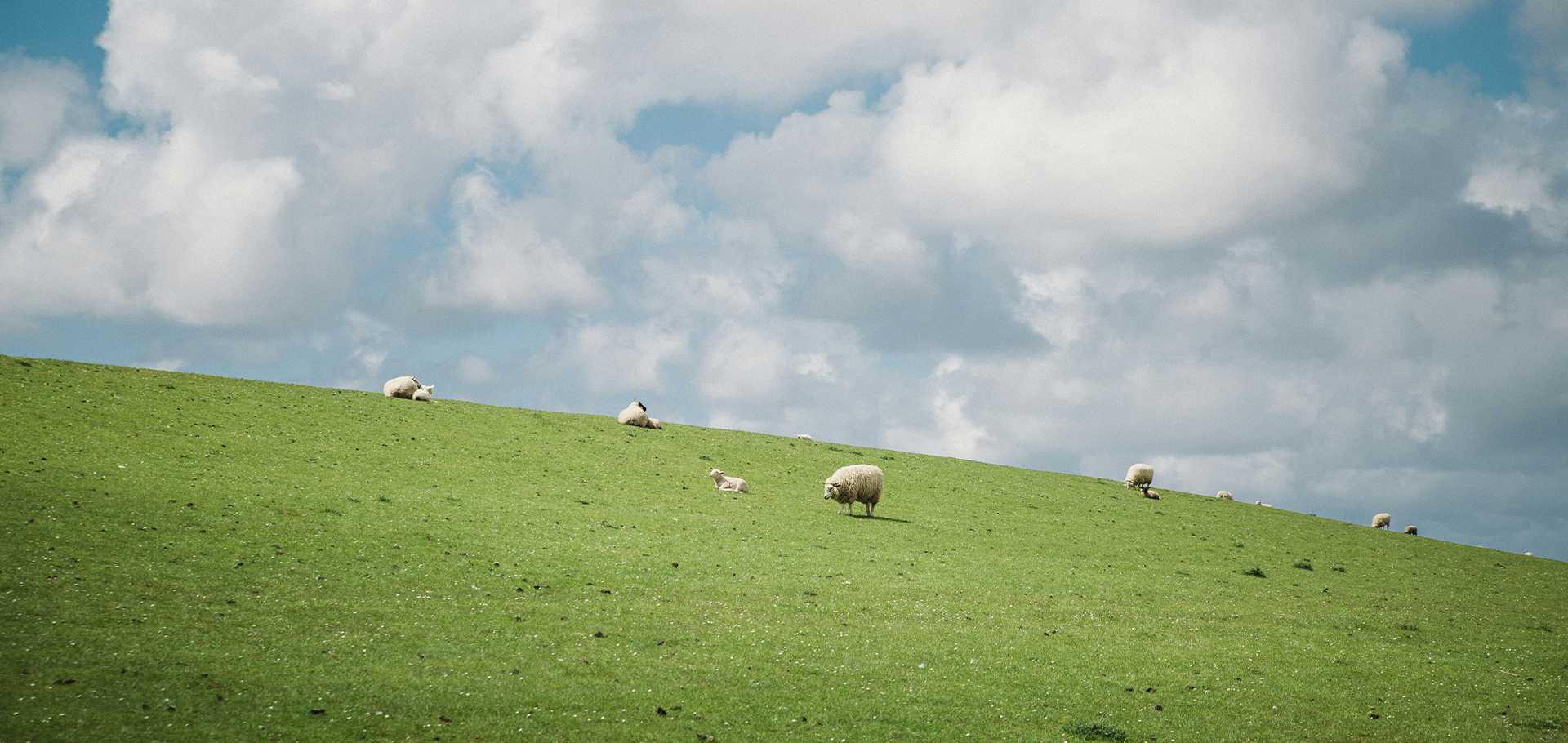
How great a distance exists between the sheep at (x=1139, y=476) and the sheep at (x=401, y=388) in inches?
2079

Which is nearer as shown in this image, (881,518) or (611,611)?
(611,611)

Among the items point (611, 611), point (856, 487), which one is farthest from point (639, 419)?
point (611, 611)

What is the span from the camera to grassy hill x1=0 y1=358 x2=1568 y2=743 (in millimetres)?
13734

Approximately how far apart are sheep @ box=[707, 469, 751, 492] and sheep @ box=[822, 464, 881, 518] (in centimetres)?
438

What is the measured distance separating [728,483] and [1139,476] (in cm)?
3778

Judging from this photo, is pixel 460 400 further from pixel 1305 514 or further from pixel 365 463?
pixel 1305 514

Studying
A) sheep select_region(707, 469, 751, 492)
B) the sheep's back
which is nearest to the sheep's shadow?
the sheep's back

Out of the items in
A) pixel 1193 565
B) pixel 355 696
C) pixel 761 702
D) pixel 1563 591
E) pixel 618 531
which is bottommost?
pixel 355 696

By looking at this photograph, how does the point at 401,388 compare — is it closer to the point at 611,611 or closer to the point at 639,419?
the point at 639,419

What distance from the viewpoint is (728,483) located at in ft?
129

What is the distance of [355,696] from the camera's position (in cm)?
1349

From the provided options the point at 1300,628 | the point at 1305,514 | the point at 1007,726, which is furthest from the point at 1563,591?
the point at 1007,726

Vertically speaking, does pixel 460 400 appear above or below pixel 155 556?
above

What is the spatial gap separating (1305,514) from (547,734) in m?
66.2
